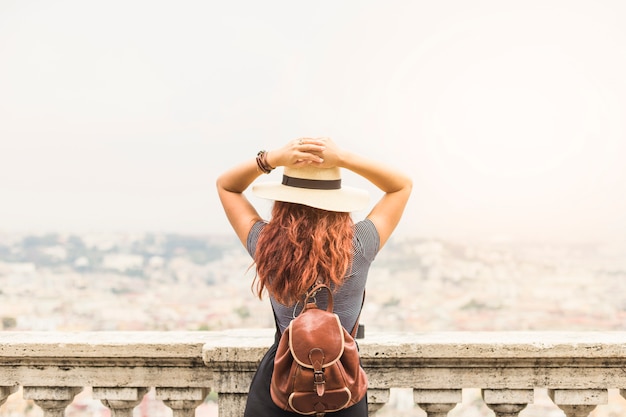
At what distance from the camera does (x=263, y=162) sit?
259 centimetres

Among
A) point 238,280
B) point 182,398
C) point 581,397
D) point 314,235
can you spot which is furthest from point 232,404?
point 238,280

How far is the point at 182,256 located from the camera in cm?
3400

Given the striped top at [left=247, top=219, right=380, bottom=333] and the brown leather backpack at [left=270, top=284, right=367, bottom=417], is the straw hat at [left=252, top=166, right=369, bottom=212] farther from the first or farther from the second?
the brown leather backpack at [left=270, top=284, right=367, bottom=417]

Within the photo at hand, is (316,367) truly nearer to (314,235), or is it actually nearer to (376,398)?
(314,235)

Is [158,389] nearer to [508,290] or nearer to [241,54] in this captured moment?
[508,290]

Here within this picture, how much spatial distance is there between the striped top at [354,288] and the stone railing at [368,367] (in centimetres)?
45

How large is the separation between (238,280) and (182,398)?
32081mm

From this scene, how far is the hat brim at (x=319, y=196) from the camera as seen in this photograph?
7.75 ft

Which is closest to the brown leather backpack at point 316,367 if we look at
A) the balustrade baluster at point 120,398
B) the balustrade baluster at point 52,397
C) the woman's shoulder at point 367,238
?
the woman's shoulder at point 367,238

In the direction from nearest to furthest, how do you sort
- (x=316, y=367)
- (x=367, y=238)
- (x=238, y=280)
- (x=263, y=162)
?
(x=316, y=367) < (x=367, y=238) < (x=263, y=162) < (x=238, y=280)

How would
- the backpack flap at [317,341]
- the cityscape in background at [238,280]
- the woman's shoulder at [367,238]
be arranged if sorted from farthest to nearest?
the cityscape in background at [238,280]
the woman's shoulder at [367,238]
the backpack flap at [317,341]

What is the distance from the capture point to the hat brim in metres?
2.36

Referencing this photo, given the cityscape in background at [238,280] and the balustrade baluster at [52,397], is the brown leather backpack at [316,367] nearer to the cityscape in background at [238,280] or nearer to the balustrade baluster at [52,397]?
the balustrade baluster at [52,397]

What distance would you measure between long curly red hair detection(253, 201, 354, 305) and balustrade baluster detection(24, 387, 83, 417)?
1.25 metres
